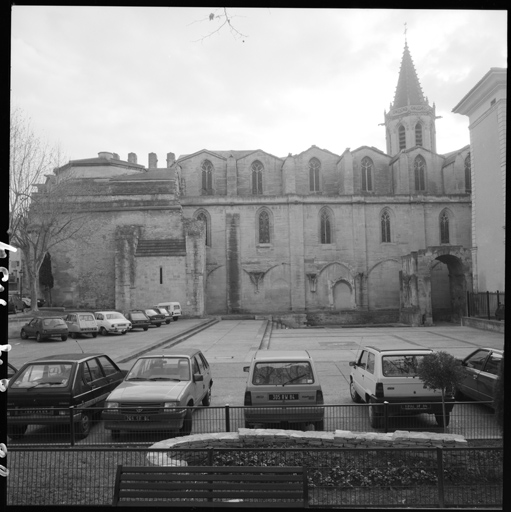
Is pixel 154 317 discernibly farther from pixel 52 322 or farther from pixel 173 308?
pixel 52 322

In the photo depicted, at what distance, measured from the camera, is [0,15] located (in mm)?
3904

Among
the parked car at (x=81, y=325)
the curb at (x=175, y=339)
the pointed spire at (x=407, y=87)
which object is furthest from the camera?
the pointed spire at (x=407, y=87)

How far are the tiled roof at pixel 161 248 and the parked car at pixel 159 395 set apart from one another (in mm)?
29094

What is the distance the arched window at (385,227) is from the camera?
1853 inches

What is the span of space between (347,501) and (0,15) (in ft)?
18.4

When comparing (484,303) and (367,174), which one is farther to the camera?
(367,174)

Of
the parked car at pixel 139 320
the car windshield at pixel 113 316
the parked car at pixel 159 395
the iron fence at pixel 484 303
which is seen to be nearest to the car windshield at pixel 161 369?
the parked car at pixel 159 395

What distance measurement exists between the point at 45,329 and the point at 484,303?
968 inches

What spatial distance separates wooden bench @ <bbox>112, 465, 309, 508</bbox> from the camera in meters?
4.80

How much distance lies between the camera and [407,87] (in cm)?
5528

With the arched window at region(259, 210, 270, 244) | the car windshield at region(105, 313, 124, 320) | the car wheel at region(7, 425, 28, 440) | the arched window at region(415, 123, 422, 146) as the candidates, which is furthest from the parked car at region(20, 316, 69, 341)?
the arched window at region(415, 123, 422, 146)

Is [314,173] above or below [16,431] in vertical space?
above

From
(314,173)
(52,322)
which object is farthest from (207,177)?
(52,322)

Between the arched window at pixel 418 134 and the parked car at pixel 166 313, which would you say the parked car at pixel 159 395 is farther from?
the arched window at pixel 418 134
